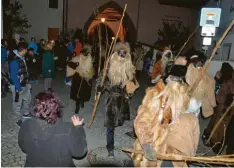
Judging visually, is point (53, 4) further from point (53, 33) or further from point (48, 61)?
point (48, 61)

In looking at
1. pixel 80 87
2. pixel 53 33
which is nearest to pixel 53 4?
pixel 53 33

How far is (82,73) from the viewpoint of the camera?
7379 millimetres

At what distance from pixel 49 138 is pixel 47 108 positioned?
28 cm

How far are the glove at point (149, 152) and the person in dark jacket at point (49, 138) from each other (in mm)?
634

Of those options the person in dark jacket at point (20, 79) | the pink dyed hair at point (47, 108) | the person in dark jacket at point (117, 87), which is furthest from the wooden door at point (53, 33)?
the pink dyed hair at point (47, 108)

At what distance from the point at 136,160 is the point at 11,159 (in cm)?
279

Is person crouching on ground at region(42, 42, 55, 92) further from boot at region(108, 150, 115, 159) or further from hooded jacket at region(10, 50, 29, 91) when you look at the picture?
boot at region(108, 150, 115, 159)

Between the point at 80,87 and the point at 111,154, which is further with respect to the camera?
the point at 80,87

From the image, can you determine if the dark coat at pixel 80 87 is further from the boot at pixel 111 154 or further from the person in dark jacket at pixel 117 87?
the boot at pixel 111 154

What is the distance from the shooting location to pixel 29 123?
9.08ft

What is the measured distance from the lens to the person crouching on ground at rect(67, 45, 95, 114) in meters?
7.32

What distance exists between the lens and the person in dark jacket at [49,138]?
2.68 metres

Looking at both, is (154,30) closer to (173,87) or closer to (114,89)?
(114,89)

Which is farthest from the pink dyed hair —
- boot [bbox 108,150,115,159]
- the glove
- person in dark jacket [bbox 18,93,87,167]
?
boot [bbox 108,150,115,159]
